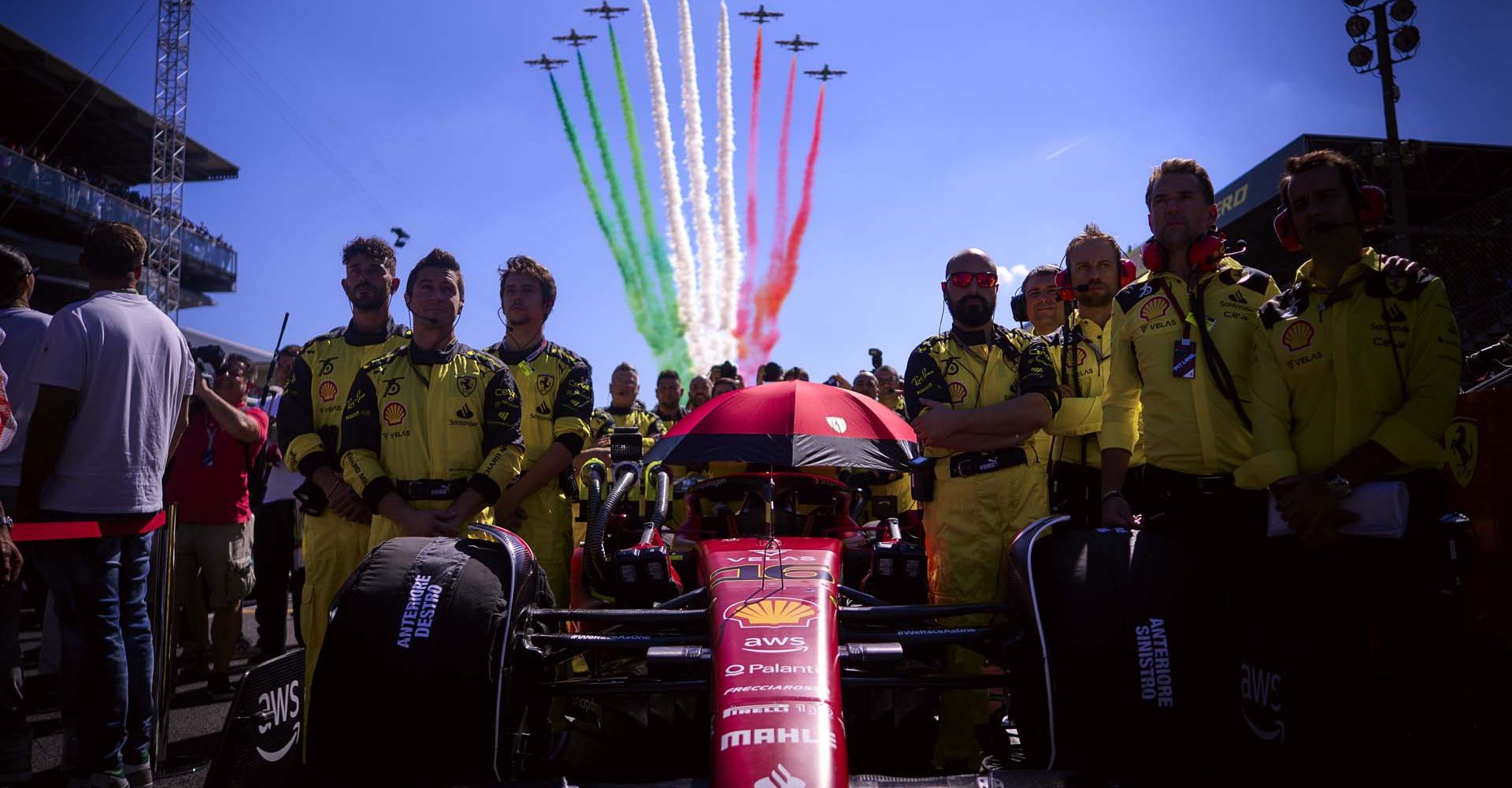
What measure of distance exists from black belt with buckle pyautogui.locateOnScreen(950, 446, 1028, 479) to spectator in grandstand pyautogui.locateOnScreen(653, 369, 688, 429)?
552cm

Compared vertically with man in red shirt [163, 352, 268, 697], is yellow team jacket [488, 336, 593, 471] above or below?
above

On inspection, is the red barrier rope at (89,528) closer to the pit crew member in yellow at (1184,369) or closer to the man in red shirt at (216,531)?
the man in red shirt at (216,531)

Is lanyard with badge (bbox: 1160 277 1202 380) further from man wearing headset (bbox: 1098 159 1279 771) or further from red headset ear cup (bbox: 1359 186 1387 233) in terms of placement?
red headset ear cup (bbox: 1359 186 1387 233)

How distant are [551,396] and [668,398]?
172 inches

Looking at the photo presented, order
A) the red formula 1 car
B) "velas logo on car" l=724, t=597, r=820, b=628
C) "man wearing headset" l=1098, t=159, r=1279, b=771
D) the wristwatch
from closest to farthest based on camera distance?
the red formula 1 car
the wristwatch
"velas logo on car" l=724, t=597, r=820, b=628
"man wearing headset" l=1098, t=159, r=1279, b=771

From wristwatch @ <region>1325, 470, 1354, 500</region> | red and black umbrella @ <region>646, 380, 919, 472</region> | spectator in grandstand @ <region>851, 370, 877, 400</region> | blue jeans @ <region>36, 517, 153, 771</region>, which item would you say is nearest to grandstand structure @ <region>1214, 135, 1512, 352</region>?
spectator in grandstand @ <region>851, 370, 877, 400</region>

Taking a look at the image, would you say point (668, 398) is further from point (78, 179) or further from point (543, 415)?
point (78, 179)

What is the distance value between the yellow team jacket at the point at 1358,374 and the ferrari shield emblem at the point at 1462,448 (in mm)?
849

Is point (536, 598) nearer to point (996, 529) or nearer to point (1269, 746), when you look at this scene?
point (996, 529)

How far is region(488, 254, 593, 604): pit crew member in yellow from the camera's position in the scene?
4.76m

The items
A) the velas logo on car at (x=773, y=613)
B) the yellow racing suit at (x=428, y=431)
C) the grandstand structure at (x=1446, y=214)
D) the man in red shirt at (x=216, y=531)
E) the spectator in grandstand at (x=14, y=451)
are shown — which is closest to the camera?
the velas logo on car at (x=773, y=613)

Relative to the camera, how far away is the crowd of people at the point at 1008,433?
278 centimetres

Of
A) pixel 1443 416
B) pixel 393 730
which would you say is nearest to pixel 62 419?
pixel 393 730

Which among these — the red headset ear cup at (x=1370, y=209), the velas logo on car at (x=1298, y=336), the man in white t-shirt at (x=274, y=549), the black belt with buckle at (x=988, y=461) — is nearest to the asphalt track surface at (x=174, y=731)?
the man in white t-shirt at (x=274, y=549)
